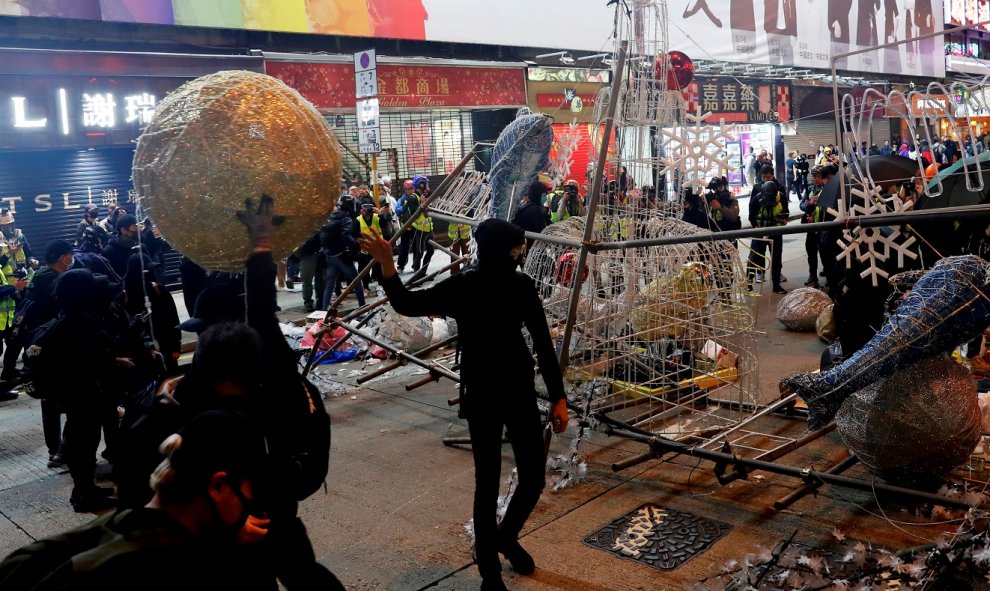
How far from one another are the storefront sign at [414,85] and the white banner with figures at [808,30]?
4035 millimetres

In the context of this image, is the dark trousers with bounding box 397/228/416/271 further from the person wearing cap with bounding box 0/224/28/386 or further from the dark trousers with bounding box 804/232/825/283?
the dark trousers with bounding box 804/232/825/283

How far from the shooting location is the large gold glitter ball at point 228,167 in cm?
296

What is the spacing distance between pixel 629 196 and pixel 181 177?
348 cm

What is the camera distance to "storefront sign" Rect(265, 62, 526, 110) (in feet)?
51.2

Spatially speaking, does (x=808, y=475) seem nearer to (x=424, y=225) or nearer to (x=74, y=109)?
(x=424, y=225)

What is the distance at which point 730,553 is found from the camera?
4055 mm

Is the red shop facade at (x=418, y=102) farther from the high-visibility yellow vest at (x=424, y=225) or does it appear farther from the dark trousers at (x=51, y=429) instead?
the dark trousers at (x=51, y=429)

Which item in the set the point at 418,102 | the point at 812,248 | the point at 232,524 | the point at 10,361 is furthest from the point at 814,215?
the point at 232,524

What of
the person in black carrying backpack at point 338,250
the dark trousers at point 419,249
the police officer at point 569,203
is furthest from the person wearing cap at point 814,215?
the dark trousers at point 419,249

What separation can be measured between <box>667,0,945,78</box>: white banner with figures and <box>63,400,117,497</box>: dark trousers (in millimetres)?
13677

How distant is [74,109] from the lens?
13023 millimetres

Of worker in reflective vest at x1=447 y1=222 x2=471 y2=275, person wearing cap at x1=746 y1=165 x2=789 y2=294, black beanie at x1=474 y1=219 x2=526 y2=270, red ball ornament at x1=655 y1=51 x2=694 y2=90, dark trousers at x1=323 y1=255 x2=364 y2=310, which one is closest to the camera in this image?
black beanie at x1=474 y1=219 x2=526 y2=270

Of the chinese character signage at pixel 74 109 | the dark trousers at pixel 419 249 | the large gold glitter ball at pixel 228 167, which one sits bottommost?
the dark trousers at pixel 419 249

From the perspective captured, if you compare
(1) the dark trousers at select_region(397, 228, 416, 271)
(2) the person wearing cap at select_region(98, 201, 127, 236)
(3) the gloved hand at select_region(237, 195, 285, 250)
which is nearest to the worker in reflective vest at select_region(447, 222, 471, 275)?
(1) the dark trousers at select_region(397, 228, 416, 271)
